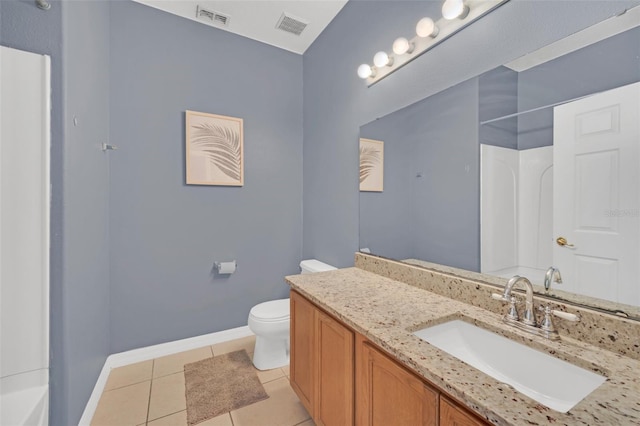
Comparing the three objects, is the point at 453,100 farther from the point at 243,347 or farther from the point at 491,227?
the point at 243,347

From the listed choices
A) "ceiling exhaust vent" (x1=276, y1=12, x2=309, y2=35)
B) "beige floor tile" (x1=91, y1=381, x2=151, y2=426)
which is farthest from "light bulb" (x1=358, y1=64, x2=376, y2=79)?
"beige floor tile" (x1=91, y1=381, x2=151, y2=426)

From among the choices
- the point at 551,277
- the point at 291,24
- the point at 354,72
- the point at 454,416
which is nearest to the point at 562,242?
the point at 551,277

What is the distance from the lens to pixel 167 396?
1741 millimetres

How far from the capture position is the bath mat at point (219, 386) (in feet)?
5.33

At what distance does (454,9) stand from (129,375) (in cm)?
307

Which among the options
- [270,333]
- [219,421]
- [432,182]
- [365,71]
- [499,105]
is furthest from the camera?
[270,333]

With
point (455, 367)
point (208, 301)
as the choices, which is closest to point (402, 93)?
point (455, 367)

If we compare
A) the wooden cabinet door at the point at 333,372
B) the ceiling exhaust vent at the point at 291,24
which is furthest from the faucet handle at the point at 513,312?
the ceiling exhaust vent at the point at 291,24

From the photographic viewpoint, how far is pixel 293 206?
2.84 meters

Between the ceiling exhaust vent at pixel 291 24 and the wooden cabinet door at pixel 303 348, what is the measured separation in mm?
2290

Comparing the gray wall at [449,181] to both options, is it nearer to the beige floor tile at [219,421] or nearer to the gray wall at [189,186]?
the beige floor tile at [219,421]

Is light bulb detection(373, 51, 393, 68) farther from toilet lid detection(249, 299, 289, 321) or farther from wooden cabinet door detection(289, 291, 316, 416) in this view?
toilet lid detection(249, 299, 289, 321)

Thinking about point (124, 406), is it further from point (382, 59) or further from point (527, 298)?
point (382, 59)

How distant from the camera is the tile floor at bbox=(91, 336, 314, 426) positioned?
1.54 meters
